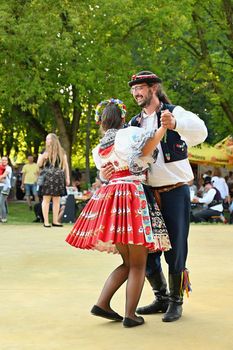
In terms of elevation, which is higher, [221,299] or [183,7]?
[183,7]

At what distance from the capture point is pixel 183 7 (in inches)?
949

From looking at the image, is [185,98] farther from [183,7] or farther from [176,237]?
[176,237]

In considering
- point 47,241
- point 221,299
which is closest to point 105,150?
point 221,299

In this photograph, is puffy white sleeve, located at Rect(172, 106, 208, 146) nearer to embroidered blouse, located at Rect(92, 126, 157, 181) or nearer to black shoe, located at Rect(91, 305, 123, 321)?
embroidered blouse, located at Rect(92, 126, 157, 181)

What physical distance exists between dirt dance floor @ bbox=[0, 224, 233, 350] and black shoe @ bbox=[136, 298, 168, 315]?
10cm

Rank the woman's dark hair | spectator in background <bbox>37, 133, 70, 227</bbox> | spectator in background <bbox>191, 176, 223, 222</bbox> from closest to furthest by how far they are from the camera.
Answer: the woman's dark hair < spectator in background <bbox>37, 133, 70, 227</bbox> < spectator in background <bbox>191, 176, 223, 222</bbox>

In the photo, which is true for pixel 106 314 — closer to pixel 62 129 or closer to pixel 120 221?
pixel 120 221

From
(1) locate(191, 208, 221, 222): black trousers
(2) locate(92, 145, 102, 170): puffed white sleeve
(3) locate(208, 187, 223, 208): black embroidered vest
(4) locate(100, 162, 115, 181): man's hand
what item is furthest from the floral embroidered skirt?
(3) locate(208, 187, 223, 208): black embroidered vest

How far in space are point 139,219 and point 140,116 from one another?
0.94 m

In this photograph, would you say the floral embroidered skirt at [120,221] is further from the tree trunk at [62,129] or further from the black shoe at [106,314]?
the tree trunk at [62,129]

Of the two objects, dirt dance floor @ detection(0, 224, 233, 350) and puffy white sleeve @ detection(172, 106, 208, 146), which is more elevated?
puffy white sleeve @ detection(172, 106, 208, 146)

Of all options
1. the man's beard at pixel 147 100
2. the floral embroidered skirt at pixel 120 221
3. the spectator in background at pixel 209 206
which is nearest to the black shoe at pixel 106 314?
the floral embroidered skirt at pixel 120 221

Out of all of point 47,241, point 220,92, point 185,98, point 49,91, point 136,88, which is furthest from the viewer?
point 185,98

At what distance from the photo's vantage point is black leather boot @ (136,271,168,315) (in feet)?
20.9
